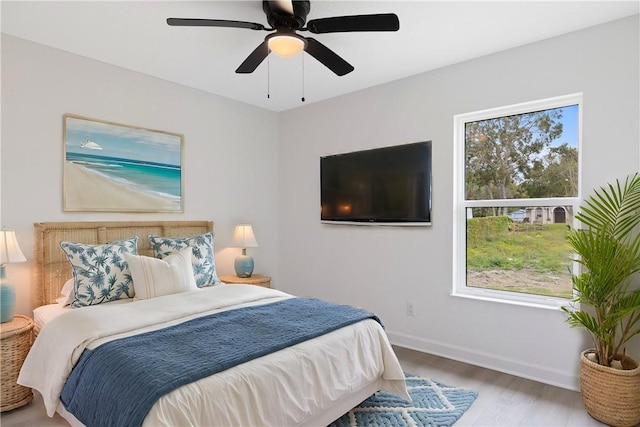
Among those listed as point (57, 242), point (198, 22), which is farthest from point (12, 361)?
point (198, 22)

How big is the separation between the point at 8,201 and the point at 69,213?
41 cm

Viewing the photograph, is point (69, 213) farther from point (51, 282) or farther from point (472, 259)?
point (472, 259)

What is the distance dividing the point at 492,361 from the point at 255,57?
2.96 metres

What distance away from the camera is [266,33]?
2740 mm

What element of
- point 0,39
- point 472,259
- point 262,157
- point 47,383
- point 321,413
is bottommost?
point 321,413

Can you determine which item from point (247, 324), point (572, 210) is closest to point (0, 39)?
point (247, 324)

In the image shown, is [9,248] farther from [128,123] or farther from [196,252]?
[128,123]

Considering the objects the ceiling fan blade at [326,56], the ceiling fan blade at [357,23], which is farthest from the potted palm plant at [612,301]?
the ceiling fan blade at [326,56]

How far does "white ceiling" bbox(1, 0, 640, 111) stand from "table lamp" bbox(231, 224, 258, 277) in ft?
5.04

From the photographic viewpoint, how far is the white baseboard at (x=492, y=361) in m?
2.73

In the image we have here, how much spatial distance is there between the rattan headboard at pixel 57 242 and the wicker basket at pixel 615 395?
3.55 m

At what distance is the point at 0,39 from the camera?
2701 mm

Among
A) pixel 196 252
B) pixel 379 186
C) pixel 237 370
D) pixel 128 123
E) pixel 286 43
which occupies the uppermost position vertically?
pixel 286 43

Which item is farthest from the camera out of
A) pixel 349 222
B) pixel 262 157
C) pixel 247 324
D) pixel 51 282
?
pixel 262 157
